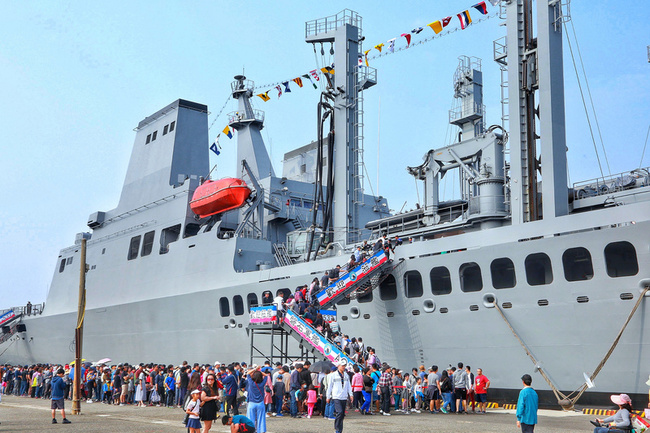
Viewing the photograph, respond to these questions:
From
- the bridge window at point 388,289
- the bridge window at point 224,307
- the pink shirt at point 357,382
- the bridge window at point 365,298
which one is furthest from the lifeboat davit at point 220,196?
the pink shirt at point 357,382

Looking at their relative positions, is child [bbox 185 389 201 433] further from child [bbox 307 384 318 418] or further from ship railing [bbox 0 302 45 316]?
ship railing [bbox 0 302 45 316]

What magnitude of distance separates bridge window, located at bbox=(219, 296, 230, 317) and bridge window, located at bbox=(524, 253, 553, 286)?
13.8 metres

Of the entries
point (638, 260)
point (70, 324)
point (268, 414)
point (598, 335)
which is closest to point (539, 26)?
point (638, 260)

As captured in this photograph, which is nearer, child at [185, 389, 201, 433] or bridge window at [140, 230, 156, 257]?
child at [185, 389, 201, 433]

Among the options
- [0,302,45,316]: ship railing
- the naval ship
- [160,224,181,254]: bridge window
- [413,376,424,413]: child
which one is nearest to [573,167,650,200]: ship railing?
the naval ship

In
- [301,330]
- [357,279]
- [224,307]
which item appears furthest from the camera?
[224,307]

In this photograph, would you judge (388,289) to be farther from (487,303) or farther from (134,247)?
(134,247)

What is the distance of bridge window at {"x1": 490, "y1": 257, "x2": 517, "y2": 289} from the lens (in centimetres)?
1936

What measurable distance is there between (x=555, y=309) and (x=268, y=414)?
860 cm

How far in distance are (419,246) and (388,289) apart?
2016mm

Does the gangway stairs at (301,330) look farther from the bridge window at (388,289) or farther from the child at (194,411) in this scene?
the child at (194,411)

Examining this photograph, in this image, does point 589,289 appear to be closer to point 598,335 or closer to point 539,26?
point 598,335

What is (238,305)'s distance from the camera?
27453 mm

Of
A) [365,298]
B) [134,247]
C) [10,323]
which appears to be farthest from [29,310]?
[365,298]
